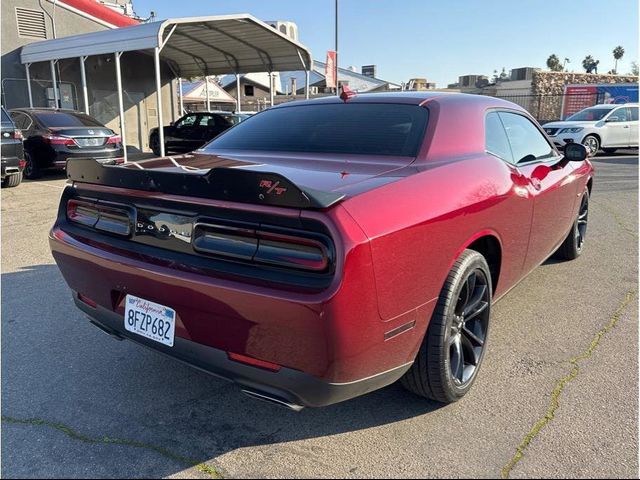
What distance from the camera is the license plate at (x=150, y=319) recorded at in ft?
7.48

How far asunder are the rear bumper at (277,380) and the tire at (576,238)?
11.3 ft

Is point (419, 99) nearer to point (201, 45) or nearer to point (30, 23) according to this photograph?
point (201, 45)

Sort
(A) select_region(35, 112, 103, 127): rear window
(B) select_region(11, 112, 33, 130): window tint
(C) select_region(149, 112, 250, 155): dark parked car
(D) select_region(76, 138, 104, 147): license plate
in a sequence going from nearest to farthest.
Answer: (D) select_region(76, 138, 104, 147): license plate
(A) select_region(35, 112, 103, 127): rear window
(B) select_region(11, 112, 33, 130): window tint
(C) select_region(149, 112, 250, 155): dark parked car

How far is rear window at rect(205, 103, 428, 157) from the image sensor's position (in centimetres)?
289

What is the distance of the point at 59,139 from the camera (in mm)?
10305

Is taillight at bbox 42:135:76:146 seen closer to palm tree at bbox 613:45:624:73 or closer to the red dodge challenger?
the red dodge challenger

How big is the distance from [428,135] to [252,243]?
51.1 inches

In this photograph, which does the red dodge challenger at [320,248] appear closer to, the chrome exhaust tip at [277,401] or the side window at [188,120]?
the chrome exhaust tip at [277,401]

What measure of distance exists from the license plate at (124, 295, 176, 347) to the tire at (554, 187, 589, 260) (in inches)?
158

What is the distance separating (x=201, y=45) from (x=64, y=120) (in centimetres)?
727

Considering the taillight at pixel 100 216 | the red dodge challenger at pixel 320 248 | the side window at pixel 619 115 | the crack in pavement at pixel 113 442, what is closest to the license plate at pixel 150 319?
the red dodge challenger at pixel 320 248

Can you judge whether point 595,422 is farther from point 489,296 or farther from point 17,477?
point 17,477

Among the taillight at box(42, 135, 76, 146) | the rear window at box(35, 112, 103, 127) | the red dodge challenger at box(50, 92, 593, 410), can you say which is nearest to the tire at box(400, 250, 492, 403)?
the red dodge challenger at box(50, 92, 593, 410)

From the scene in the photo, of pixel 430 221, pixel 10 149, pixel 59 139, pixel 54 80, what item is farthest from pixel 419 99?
pixel 54 80
